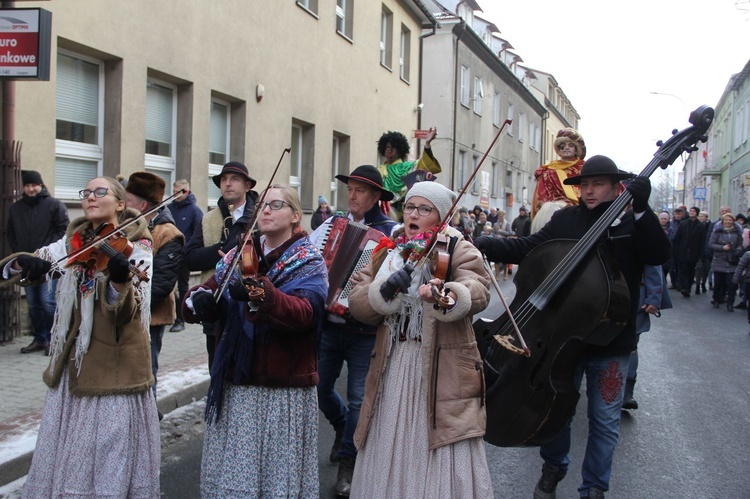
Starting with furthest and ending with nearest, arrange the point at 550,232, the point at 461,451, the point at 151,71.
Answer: the point at 151,71, the point at 550,232, the point at 461,451

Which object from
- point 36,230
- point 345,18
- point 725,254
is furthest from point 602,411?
point 345,18

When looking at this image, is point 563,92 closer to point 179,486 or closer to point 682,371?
point 682,371

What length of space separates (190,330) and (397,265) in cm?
618

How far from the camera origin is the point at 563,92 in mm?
59031

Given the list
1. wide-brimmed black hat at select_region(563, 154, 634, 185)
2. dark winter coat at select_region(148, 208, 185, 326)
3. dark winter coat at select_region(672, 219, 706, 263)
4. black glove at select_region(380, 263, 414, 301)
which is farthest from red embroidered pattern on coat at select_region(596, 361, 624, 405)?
dark winter coat at select_region(672, 219, 706, 263)

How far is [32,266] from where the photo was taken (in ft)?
10.9

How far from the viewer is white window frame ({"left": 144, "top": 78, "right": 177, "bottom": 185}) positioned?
10.3 meters

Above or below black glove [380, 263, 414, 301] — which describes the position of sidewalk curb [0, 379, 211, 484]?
below

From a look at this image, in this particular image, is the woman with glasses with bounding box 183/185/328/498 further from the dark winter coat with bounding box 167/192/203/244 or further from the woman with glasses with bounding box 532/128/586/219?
the dark winter coat with bounding box 167/192/203/244

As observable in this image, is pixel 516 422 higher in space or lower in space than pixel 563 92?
lower

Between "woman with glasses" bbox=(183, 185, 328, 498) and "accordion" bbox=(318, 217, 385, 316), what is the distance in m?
0.64

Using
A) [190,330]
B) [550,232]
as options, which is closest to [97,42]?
[190,330]

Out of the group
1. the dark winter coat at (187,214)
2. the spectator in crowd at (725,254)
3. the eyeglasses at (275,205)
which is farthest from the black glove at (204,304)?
the spectator in crowd at (725,254)

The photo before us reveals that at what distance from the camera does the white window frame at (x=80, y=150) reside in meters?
8.71
